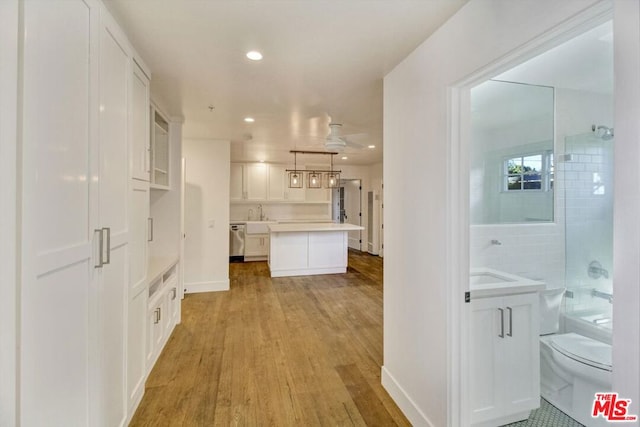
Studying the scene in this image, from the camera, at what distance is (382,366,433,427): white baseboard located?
1.84 metres

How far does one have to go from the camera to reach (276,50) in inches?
78.5

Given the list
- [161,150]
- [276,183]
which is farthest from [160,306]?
[276,183]

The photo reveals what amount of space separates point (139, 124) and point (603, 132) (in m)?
3.48

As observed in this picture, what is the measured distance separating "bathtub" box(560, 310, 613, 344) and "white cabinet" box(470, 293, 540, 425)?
0.85m

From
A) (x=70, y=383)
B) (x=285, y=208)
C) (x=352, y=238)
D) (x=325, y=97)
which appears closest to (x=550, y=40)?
(x=325, y=97)

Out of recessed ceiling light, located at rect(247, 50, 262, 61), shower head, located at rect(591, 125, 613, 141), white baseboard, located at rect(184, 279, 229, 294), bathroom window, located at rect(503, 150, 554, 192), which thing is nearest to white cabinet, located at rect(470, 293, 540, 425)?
bathroom window, located at rect(503, 150, 554, 192)

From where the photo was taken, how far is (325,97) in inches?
113

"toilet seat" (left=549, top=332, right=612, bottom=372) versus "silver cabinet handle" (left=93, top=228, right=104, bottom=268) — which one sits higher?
"silver cabinet handle" (left=93, top=228, right=104, bottom=268)

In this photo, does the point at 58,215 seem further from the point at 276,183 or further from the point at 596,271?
the point at 276,183

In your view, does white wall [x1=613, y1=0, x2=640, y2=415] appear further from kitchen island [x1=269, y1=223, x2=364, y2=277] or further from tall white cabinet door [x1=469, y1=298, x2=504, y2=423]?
kitchen island [x1=269, y1=223, x2=364, y2=277]

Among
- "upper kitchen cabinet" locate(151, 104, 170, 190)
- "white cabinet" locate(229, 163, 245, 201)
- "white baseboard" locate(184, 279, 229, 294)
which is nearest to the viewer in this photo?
"upper kitchen cabinet" locate(151, 104, 170, 190)

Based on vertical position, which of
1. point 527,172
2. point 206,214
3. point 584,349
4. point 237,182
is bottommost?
point 584,349

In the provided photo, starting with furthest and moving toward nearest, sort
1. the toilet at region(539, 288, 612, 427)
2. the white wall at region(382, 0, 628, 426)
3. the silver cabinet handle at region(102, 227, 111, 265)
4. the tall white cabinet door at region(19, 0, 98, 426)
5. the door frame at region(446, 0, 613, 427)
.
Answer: the toilet at region(539, 288, 612, 427)
the door frame at region(446, 0, 613, 427)
the silver cabinet handle at region(102, 227, 111, 265)
the white wall at region(382, 0, 628, 426)
the tall white cabinet door at region(19, 0, 98, 426)

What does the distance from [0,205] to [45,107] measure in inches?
15.7
